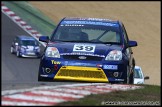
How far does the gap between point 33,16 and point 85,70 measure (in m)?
30.3

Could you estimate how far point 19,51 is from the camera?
106 ft

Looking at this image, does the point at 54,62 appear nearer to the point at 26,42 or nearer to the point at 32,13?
the point at 26,42

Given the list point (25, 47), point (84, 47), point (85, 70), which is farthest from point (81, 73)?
point (25, 47)

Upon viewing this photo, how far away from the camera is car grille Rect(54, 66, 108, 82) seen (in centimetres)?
1175

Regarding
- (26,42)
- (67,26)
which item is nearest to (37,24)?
(26,42)

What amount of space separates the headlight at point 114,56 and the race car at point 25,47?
20442 millimetres

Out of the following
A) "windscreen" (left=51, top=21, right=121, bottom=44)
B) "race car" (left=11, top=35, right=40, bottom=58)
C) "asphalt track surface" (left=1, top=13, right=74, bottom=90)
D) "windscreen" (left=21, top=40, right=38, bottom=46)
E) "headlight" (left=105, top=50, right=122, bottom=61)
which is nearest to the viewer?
"headlight" (left=105, top=50, right=122, bottom=61)

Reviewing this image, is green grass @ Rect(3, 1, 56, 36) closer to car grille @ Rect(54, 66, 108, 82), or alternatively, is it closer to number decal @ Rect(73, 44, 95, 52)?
number decal @ Rect(73, 44, 95, 52)

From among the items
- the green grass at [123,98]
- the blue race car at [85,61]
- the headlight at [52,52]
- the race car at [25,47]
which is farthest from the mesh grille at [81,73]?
the race car at [25,47]

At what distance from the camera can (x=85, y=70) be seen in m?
11.8

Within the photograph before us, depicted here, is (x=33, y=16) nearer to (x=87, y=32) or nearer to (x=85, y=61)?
(x=87, y=32)

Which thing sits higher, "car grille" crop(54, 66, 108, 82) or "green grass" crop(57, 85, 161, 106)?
"car grille" crop(54, 66, 108, 82)

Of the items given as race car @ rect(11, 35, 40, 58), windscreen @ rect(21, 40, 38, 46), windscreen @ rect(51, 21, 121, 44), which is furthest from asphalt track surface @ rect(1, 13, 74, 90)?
windscreen @ rect(51, 21, 121, 44)

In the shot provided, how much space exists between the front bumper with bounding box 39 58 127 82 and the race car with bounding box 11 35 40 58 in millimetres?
20350
